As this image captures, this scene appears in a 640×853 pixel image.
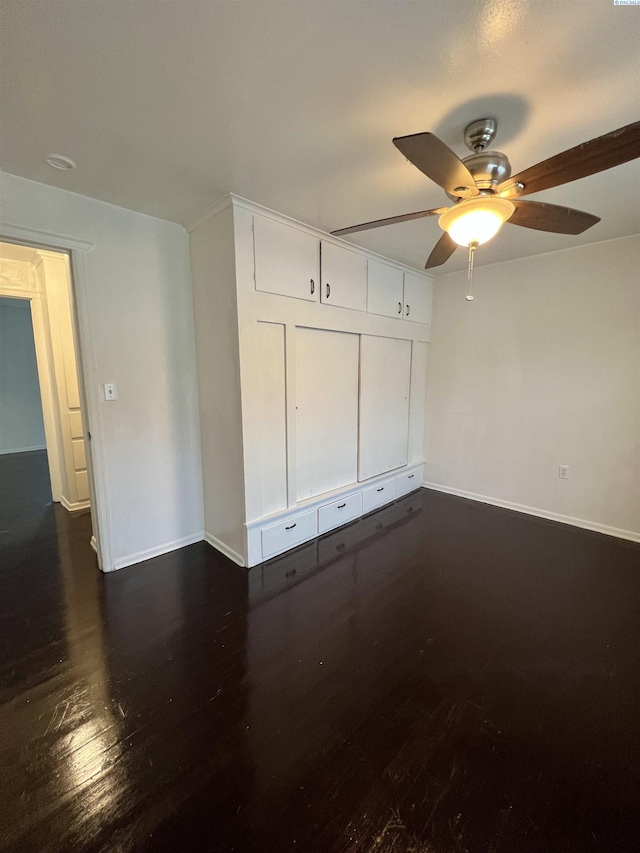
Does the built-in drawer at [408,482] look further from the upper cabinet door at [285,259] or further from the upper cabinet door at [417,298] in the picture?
the upper cabinet door at [285,259]

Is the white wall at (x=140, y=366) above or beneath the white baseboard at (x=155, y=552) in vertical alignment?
above

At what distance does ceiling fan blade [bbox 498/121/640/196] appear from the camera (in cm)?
109

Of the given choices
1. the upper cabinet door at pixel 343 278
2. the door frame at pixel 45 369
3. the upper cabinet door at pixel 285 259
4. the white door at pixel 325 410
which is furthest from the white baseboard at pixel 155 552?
the upper cabinet door at pixel 343 278

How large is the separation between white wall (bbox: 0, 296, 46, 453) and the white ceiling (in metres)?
5.06

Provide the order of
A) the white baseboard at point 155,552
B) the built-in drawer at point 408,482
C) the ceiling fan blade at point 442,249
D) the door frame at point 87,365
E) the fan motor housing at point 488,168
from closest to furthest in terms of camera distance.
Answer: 1. the fan motor housing at point 488,168
2. the ceiling fan blade at point 442,249
3. the door frame at point 87,365
4. the white baseboard at point 155,552
5. the built-in drawer at point 408,482

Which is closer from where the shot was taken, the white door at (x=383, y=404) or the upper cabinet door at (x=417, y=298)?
the white door at (x=383, y=404)

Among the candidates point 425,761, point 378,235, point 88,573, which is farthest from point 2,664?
point 378,235

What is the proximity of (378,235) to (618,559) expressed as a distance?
3012mm

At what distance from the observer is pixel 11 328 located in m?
5.66

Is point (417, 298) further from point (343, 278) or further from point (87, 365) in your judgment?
point (87, 365)

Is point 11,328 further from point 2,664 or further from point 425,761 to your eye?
point 425,761

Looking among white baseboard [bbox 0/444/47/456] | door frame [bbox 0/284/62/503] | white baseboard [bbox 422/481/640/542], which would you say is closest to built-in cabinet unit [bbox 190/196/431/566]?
white baseboard [bbox 422/481/640/542]

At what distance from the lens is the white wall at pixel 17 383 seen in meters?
5.65

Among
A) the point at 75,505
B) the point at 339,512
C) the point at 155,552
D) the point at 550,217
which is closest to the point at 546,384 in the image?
the point at 550,217
